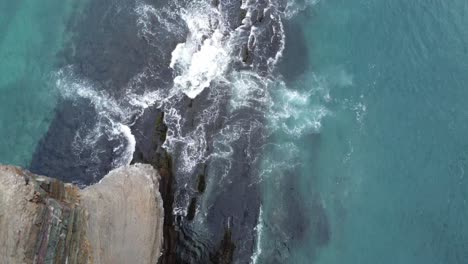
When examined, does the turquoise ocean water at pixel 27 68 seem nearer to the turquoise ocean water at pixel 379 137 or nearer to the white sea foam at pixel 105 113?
the white sea foam at pixel 105 113

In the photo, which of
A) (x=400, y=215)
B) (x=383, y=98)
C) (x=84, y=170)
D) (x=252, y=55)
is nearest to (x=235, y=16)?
(x=252, y=55)

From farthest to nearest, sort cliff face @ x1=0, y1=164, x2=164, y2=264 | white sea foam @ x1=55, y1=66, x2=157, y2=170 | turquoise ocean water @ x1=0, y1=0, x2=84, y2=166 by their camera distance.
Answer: turquoise ocean water @ x1=0, y1=0, x2=84, y2=166, white sea foam @ x1=55, y1=66, x2=157, y2=170, cliff face @ x1=0, y1=164, x2=164, y2=264

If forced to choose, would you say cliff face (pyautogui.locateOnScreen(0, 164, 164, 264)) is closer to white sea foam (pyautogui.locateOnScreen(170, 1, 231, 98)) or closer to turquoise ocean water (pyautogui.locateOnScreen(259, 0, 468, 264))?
turquoise ocean water (pyautogui.locateOnScreen(259, 0, 468, 264))

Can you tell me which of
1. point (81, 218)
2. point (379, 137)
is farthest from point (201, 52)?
point (81, 218)

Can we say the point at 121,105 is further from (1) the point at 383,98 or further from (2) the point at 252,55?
(1) the point at 383,98

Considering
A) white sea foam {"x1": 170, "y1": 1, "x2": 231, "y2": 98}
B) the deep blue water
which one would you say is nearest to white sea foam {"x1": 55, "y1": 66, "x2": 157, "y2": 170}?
the deep blue water

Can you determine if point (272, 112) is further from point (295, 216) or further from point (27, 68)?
point (27, 68)
